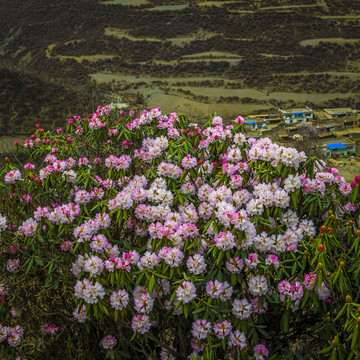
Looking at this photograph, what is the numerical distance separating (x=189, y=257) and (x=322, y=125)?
33.2m

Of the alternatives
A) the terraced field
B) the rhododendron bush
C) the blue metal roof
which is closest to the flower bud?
the rhododendron bush

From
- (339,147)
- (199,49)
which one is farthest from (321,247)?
(199,49)

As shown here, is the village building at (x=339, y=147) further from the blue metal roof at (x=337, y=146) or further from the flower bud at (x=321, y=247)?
the flower bud at (x=321, y=247)

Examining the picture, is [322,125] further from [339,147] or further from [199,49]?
[199,49]

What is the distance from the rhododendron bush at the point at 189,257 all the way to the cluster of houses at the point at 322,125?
920 inches

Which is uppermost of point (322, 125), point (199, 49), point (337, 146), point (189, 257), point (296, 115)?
point (189, 257)

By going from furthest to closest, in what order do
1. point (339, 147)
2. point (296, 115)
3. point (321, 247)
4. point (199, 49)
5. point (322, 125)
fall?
point (199, 49)
point (296, 115)
point (322, 125)
point (339, 147)
point (321, 247)

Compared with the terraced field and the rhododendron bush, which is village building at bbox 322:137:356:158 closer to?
the terraced field

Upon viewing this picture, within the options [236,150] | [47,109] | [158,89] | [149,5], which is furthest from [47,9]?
[236,150]

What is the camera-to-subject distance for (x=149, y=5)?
62.5 m

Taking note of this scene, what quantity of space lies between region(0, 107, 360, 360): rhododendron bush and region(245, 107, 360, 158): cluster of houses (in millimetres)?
23360

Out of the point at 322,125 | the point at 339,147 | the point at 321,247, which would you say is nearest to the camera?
the point at 321,247

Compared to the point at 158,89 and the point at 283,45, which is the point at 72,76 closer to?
the point at 158,89

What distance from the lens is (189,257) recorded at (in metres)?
2.98
